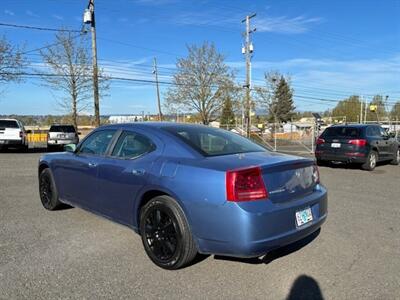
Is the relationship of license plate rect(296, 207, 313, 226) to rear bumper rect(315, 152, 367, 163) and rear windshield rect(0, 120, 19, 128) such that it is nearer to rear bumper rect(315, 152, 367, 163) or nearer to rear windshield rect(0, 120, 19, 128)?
rear bumper rect(315, 152, 367, 163)

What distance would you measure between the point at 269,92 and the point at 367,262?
2291 inches

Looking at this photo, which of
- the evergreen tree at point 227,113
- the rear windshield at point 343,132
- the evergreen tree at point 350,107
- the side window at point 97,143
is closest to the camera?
the side window at point 97,143

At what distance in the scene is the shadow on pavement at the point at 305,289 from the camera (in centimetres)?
377

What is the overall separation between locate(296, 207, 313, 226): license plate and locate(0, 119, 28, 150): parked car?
731 inches

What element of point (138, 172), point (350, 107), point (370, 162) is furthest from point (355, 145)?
point (350, 107)

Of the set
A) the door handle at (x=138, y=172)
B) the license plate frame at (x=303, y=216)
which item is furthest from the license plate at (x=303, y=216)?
the door handle at (x=138, y=172)

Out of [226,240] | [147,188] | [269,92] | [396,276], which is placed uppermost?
[269,92]

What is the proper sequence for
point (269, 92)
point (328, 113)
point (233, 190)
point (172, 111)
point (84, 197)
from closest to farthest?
point (233, 190) → point (84, 197) → point (172, 111) → point (269, 92) → point (328, 113)

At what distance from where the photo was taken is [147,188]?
4586mm

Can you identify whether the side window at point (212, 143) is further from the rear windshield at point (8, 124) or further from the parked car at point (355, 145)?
the rear windshield at point (8, 124)

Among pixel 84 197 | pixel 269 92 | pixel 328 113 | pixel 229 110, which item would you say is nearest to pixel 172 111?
pixel 229 110

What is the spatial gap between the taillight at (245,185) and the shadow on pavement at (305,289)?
88 cm

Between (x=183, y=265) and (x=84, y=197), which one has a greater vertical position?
(x=84, y=197)

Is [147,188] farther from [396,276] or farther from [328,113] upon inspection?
[328,113]
